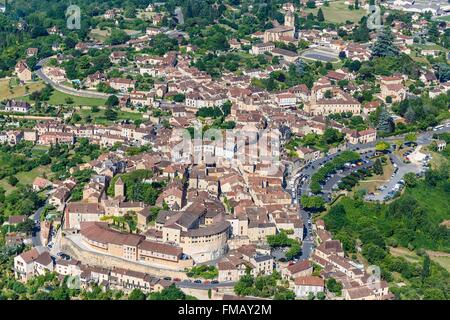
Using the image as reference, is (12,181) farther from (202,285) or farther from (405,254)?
(405,254)

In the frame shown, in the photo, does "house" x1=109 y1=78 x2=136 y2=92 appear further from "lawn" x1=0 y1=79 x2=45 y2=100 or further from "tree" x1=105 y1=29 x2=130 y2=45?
"tree" x1=105 y1=29 x2=130 y2=45

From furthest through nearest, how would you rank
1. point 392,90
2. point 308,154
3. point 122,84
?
point 122,84, point 392,90, point 308,154

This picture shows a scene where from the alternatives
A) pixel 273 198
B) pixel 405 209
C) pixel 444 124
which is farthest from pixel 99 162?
pixel 444 124

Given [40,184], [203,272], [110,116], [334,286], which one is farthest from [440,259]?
[110,116]

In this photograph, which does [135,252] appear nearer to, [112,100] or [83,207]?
[83,207]

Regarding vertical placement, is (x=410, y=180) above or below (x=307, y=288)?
below

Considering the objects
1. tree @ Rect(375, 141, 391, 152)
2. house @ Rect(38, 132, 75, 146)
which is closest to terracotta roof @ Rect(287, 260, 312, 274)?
tree @ Rect(375, 141, 391, 152)

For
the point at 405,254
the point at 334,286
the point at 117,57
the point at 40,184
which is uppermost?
the point at 334,286
